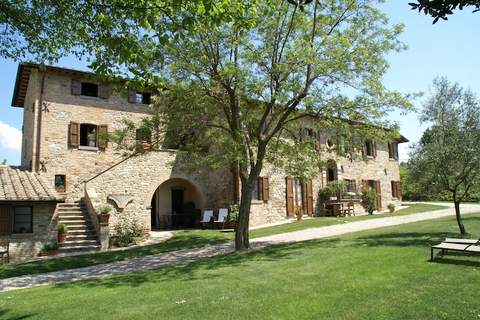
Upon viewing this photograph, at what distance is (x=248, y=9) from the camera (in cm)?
718

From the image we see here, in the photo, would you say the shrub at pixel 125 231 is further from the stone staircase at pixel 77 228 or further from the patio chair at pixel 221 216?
the patio chair at pixel 221 216

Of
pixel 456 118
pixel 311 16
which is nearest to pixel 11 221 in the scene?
pixel 311 16

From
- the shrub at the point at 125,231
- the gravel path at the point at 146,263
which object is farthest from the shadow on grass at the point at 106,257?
the shrub at the point at 125,231

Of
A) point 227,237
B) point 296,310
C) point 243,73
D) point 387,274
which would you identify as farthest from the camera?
point 227,237

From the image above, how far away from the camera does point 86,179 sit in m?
16.9

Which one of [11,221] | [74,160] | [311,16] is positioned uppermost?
[311,16]

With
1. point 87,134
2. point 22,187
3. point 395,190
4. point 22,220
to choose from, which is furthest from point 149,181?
point 395,190

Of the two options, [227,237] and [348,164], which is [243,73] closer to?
[227,237]

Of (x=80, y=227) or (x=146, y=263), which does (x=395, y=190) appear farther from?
(x=146, y=263)

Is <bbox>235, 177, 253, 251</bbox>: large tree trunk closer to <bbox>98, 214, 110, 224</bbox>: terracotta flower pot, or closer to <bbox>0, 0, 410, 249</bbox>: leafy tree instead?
<bbox>0, 0, 410, 249</bbox>: leafy tree

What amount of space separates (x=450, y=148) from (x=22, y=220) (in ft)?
46.4

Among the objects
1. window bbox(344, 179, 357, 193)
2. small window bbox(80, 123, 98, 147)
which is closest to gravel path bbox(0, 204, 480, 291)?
small window bbox(80, 123, 98, 147)

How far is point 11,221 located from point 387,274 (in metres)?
12.1

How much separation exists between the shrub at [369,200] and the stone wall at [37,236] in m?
17.8
